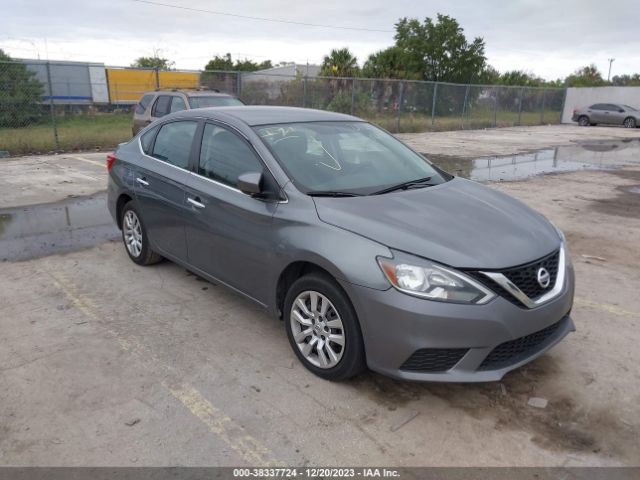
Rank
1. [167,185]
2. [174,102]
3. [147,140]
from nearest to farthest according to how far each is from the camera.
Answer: [167,185] < [147,140] < [174,102]

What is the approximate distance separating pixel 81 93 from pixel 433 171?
122 feet

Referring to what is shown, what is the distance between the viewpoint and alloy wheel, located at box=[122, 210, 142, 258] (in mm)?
5207

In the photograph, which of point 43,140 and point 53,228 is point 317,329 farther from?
point 43,140

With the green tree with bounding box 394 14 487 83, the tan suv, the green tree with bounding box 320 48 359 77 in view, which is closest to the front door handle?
the tan suv

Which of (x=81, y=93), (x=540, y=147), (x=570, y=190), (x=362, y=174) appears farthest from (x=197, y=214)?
(x=81, y=93)

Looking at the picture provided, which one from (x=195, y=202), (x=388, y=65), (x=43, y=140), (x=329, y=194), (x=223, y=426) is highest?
(x=388, y=65)

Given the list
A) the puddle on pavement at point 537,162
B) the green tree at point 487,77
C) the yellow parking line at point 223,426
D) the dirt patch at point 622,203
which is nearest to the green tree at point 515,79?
the green tree at point 487,77

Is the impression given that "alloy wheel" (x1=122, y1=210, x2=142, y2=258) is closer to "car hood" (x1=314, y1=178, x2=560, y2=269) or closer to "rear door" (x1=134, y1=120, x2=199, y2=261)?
"rear door" (x1=134, y1=120, x2=199, y2=261)

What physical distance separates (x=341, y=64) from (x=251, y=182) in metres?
28.2

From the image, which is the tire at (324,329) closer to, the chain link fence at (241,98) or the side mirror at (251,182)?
the side mirror at (251,182)

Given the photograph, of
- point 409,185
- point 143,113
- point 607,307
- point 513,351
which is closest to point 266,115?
point 409,185

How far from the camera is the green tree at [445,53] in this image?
38938 mm

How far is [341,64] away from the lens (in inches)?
1179

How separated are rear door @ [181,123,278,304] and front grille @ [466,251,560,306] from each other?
1.42 m
